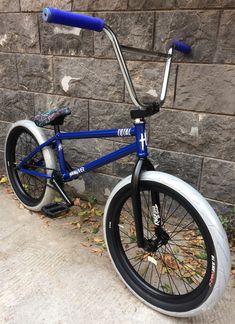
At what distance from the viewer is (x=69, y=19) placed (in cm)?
151

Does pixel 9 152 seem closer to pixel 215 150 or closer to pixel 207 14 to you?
pixel 215 150

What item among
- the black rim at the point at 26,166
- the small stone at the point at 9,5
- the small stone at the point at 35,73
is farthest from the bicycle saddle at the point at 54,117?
the small stone at the point at 9,5

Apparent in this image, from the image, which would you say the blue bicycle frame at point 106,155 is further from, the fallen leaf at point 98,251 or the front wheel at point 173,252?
the fallen leaf at point 98,251

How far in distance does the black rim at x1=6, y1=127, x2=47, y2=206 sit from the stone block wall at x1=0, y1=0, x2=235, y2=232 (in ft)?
1.02

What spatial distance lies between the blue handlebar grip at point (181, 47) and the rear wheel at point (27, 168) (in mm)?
1446

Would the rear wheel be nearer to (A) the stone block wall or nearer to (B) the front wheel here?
(A) the stone block wall

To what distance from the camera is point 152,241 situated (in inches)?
83.7

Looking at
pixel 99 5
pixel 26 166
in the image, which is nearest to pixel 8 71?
pixel 26 166

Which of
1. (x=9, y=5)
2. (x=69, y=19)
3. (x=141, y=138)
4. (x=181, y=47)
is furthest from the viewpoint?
(x=9, y=5)

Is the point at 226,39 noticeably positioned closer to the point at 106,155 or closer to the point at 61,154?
the point at 106,155

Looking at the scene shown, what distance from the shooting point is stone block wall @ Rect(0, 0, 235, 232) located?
238 cm

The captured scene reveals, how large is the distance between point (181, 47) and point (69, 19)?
0.99m

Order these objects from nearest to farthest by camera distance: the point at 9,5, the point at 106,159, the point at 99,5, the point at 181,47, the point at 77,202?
the point at 181,47
the point at 106,159
the point at 99,5
the point at 9,5
the point at 77,202

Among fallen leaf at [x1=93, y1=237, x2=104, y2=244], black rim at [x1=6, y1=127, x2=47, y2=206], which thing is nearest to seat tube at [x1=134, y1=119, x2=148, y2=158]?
fallen leaf at [x1=93, y1=237, x2=104, y2=244]
